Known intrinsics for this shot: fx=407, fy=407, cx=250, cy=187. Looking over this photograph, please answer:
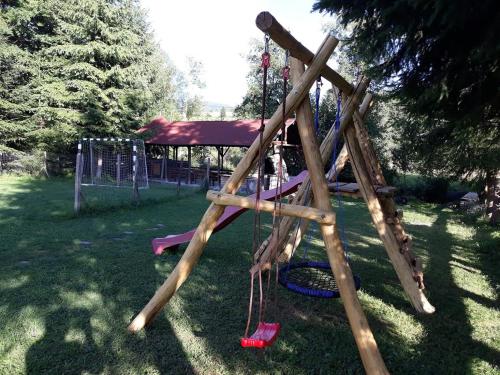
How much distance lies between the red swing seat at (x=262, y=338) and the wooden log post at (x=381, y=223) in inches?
88.6

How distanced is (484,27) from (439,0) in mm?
748

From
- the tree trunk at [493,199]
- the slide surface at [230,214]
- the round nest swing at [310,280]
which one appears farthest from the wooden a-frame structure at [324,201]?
the tree trunk at [493,199]

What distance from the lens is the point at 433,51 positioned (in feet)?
13.1

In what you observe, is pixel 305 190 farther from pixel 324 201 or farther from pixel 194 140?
pixel 194 140

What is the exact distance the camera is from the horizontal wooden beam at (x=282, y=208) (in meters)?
3.26

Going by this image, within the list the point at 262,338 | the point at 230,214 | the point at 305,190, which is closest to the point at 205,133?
the point at 230,214

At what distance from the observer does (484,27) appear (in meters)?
3.37

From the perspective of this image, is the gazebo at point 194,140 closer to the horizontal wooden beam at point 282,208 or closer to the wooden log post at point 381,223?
the wooden log post at point 381,223

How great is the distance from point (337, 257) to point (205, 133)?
835 inches

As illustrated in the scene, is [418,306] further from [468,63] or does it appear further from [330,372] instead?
[468,63]

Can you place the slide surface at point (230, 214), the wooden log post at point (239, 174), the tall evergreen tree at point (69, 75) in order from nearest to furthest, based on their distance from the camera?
1. the wooden log post at point (239, 174)
2. the slide surface at point (230, 214)
3. the tall evergreen tree at point (69, 75)

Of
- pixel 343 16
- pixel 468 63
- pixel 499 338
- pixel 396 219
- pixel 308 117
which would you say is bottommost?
pixel 499 338

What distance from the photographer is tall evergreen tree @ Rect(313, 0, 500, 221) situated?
10.5 ft

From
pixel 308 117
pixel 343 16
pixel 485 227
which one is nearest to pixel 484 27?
pixel 343 16
